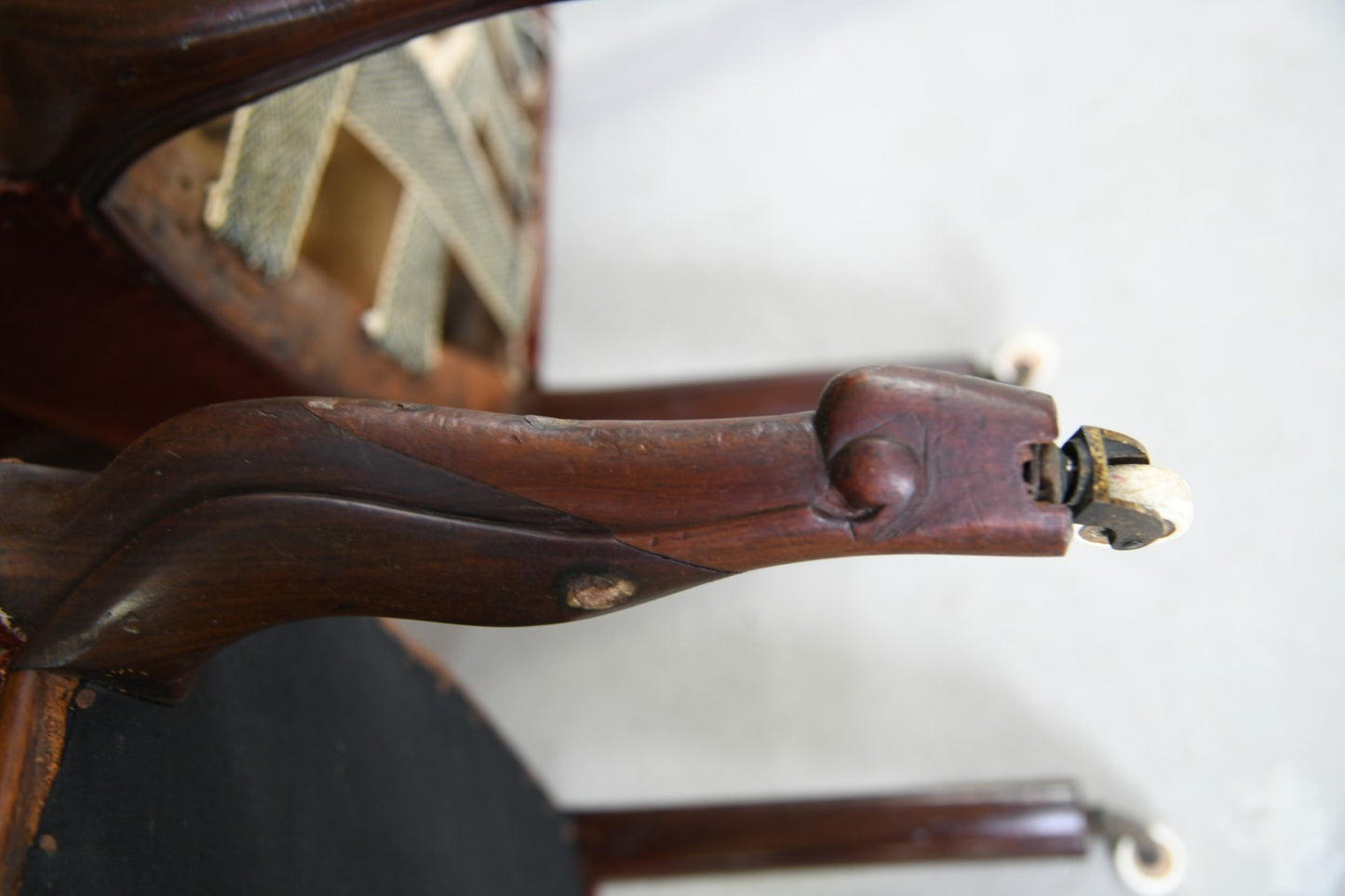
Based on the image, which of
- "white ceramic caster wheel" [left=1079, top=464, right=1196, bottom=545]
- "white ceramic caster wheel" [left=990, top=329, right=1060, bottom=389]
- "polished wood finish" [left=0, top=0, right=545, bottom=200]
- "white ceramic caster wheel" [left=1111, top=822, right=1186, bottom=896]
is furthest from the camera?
"white ceramic caster wheel" [left=990, top=329, right=1060, bottom=389]

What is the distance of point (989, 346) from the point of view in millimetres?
1094

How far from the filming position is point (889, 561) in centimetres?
102

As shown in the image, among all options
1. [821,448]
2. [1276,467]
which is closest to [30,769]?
[821,448]

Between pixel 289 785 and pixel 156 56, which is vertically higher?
pixel 156 56

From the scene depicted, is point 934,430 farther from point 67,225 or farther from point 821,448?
point 67,225

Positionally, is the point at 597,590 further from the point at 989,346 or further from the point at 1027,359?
the point at 989,346

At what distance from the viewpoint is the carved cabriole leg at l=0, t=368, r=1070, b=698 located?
1.02 feet

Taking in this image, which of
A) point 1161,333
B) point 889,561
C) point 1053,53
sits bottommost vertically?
point 889,561

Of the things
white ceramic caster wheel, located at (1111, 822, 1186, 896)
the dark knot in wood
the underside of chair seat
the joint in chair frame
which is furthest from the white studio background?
the dark knot in wood

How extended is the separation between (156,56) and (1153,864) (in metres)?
0.94

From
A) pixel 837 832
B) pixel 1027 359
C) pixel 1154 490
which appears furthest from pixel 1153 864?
pixel 1154 490

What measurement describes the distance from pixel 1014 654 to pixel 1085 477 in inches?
28.0

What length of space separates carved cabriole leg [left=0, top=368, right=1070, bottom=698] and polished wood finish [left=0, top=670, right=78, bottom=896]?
1 cm

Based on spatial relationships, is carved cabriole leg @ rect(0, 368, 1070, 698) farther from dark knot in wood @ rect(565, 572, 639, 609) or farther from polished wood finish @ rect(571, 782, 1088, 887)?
polished wood finish @ rect(571, 782, 1088, 887)
